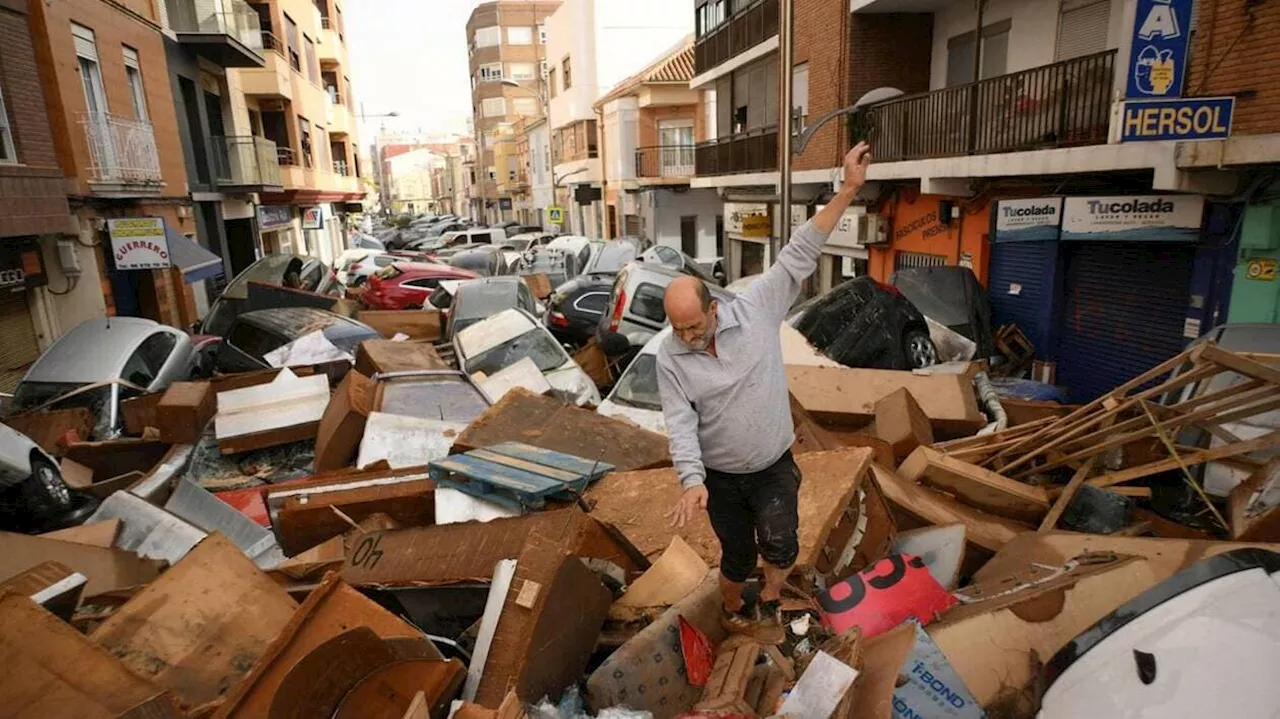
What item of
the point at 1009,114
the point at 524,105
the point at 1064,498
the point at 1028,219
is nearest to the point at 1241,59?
the point at 1009,114

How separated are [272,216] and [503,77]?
3975cm

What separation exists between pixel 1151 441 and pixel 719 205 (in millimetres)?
24959

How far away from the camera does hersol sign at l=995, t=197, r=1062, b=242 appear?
9328mm

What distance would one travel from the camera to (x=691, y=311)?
9.21 feet

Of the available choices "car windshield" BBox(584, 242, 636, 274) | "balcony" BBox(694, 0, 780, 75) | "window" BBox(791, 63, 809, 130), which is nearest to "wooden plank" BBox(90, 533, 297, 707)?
"window" BBox(791, 63, 809, 130)

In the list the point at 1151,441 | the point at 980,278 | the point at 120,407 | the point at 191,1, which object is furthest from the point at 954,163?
the point at 191,1

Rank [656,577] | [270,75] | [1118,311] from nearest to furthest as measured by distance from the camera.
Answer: [656,577] < [1118,311] < [270,75]

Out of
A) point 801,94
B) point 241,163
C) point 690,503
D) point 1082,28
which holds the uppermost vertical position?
point 801,94

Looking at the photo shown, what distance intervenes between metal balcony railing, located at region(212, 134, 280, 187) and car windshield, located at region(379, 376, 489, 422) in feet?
53.3

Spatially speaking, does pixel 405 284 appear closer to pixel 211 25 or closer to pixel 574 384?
pixel 211 25

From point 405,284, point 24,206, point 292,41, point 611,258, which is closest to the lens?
point 24,206

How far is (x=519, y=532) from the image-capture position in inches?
131

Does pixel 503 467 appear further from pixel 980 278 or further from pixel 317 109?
pixel 317 109

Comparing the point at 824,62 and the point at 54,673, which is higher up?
the point at 824,62
